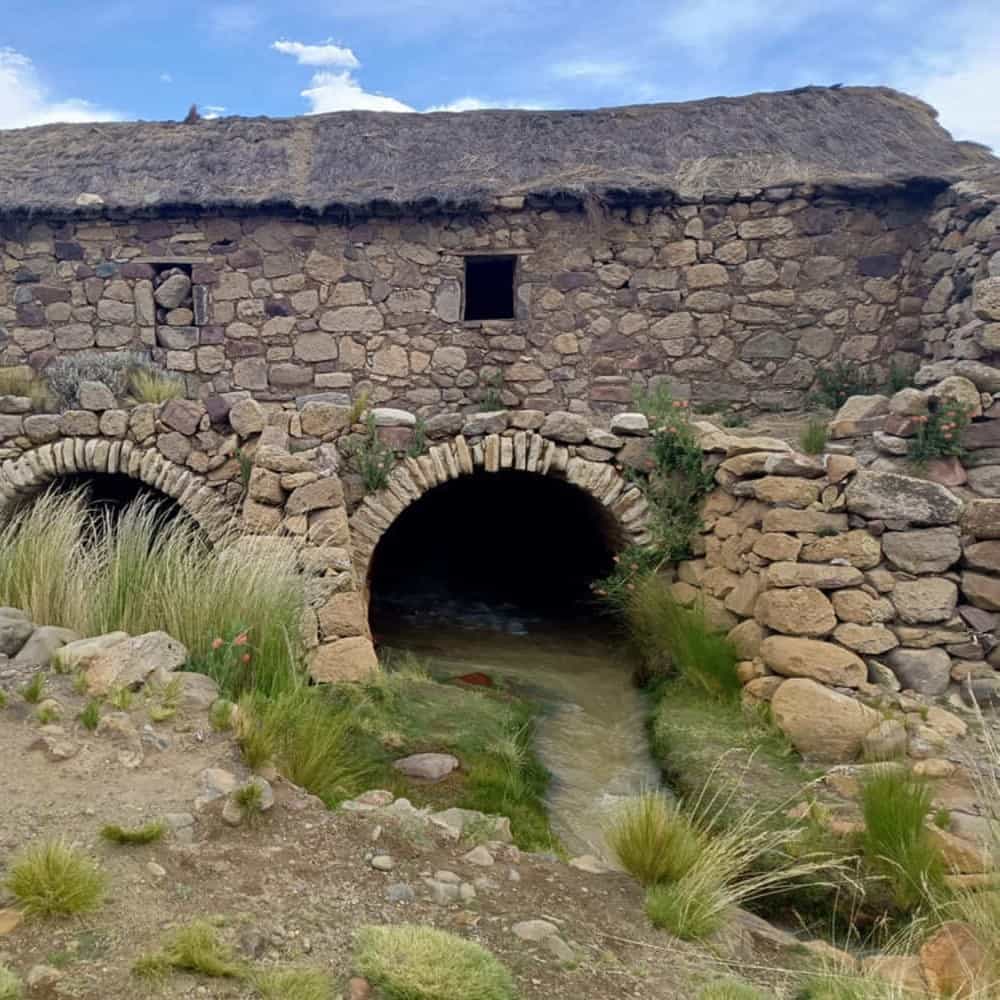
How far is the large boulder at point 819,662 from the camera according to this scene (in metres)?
5.81

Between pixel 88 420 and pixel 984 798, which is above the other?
pixel 88 420

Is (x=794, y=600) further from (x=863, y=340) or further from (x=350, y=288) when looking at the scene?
(x=350, y=288)

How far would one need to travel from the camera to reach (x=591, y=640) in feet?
29.5

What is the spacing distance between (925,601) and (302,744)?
3.98 m

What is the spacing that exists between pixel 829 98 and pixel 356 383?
277 inches

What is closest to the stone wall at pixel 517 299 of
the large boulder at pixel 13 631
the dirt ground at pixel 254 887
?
the large boulder at pixel 13 631

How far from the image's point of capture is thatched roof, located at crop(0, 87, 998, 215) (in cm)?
990

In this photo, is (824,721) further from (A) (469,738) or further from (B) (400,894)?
(B) (400,894)

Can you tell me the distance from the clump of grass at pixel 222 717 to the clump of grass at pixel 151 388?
440 cm

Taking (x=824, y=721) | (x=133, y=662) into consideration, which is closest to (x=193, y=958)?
(x=133, y=662)

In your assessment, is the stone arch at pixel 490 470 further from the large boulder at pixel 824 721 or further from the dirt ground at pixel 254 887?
the dirt ground at pixel 254 887

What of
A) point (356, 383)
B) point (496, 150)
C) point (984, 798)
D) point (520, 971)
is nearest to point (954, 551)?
point (984, 798)

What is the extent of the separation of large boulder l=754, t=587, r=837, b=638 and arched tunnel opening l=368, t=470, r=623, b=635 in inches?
111

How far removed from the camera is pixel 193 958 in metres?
2.74
